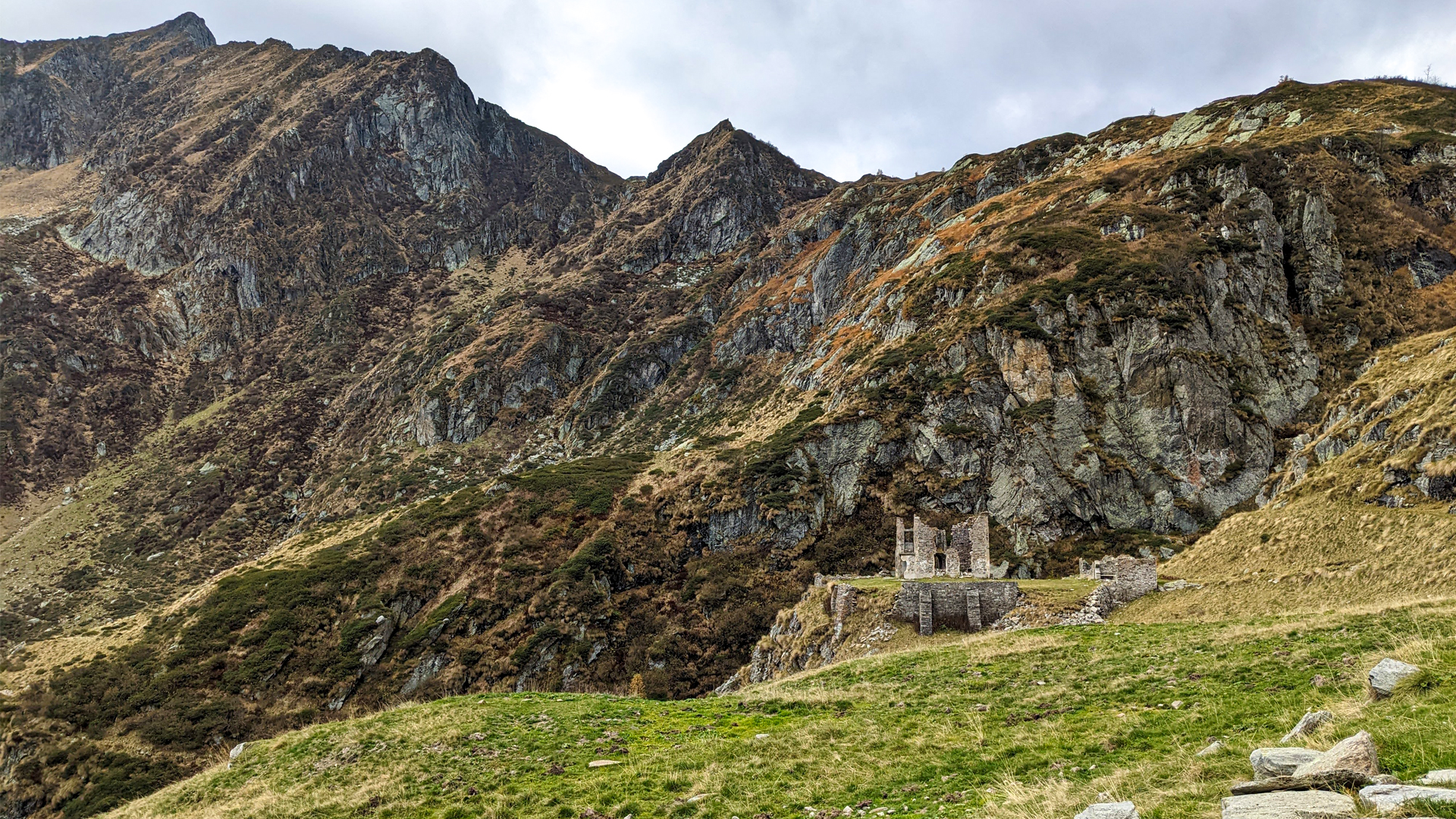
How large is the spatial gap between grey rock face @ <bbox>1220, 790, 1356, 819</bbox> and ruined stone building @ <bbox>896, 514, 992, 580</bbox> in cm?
3354

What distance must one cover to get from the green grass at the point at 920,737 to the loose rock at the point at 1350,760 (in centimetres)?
50

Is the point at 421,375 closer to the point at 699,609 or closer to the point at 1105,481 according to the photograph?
the point at 699,609

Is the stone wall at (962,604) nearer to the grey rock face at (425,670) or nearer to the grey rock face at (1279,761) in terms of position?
the grey rock face at (1279,761)

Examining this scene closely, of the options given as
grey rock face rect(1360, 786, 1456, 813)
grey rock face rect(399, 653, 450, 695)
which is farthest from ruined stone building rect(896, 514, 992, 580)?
grey rock face rect(399, 653, 450, 695)

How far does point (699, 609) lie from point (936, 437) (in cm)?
3009

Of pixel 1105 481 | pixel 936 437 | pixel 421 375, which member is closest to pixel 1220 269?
pixel 1105 481

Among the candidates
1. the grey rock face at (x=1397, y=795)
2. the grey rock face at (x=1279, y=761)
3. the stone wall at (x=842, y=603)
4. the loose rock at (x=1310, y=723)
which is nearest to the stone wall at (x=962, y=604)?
the stone wall at (x=842, y=603)

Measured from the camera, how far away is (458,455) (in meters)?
124

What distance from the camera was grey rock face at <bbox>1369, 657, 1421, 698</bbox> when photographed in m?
8.87

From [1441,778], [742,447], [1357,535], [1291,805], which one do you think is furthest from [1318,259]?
[1291,805]

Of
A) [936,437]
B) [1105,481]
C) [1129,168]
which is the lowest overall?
[1105,481]

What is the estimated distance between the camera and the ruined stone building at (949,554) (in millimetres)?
39719

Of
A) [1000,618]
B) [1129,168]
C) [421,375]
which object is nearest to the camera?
[1000,618]

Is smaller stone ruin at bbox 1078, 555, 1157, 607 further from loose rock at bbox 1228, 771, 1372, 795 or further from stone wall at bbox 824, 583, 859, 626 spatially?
loose rock at bbox 1228, 771, 1372, 795
